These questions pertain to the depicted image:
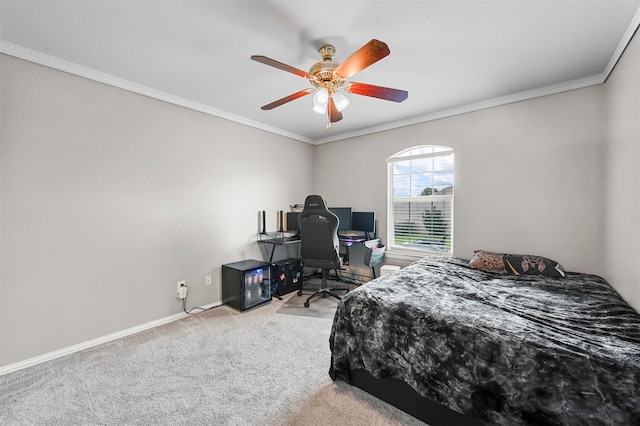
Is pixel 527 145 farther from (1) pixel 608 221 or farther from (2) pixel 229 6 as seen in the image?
(2) pixel 229 6

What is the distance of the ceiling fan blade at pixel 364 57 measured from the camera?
1.52m

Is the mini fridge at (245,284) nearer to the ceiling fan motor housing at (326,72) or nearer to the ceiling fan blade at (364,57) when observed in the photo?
the ceiling fan motor housing at (326,72)

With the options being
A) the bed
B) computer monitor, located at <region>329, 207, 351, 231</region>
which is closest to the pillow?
the bed

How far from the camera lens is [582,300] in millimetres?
1855

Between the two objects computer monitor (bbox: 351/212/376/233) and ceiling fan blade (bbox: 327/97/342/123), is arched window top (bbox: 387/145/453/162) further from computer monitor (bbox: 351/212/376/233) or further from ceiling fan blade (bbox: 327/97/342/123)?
ceiling fan blade (bbox: 327/97/342/123)

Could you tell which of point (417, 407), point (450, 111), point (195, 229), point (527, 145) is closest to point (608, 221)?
point (527, 145)

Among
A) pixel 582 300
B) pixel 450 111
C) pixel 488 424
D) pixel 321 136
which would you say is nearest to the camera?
pixel 488 424

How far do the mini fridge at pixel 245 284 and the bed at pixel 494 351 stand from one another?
61.9 inches

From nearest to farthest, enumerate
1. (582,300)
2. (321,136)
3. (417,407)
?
(417,407) → (582,300) → (321,136)

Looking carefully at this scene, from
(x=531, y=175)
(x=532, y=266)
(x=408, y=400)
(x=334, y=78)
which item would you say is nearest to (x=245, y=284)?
(x=408, y=400)

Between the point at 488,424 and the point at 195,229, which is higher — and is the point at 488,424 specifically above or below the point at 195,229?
below

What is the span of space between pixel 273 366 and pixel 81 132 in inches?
103

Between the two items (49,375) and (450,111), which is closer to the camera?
(49,375)

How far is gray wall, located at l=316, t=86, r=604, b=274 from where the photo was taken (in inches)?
101
